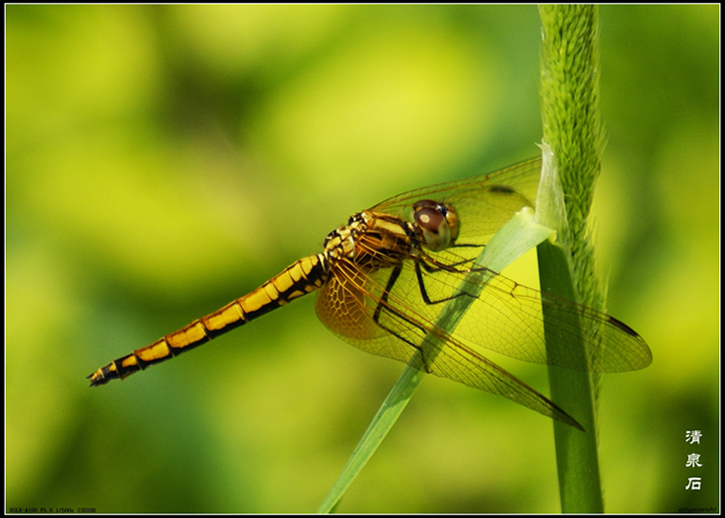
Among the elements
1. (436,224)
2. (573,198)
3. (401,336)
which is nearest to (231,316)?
(401,336)

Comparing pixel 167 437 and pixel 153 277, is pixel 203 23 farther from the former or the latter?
pixel 167 437

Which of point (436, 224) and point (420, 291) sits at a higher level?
point (436, 224)

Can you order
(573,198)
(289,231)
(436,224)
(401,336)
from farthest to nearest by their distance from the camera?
(289,231) < (436,224) < (401,336) < (573,198)

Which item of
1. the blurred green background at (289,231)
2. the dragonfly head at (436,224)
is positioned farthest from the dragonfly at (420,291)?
the blurred green background at (289,231)

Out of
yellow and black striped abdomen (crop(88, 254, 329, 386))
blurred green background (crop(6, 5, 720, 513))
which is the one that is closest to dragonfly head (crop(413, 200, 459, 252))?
yellow and black striped abdomen (crop(88, 254, 329, 386))

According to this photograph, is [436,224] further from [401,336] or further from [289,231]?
[289,231]

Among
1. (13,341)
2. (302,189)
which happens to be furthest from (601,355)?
(13,341)
